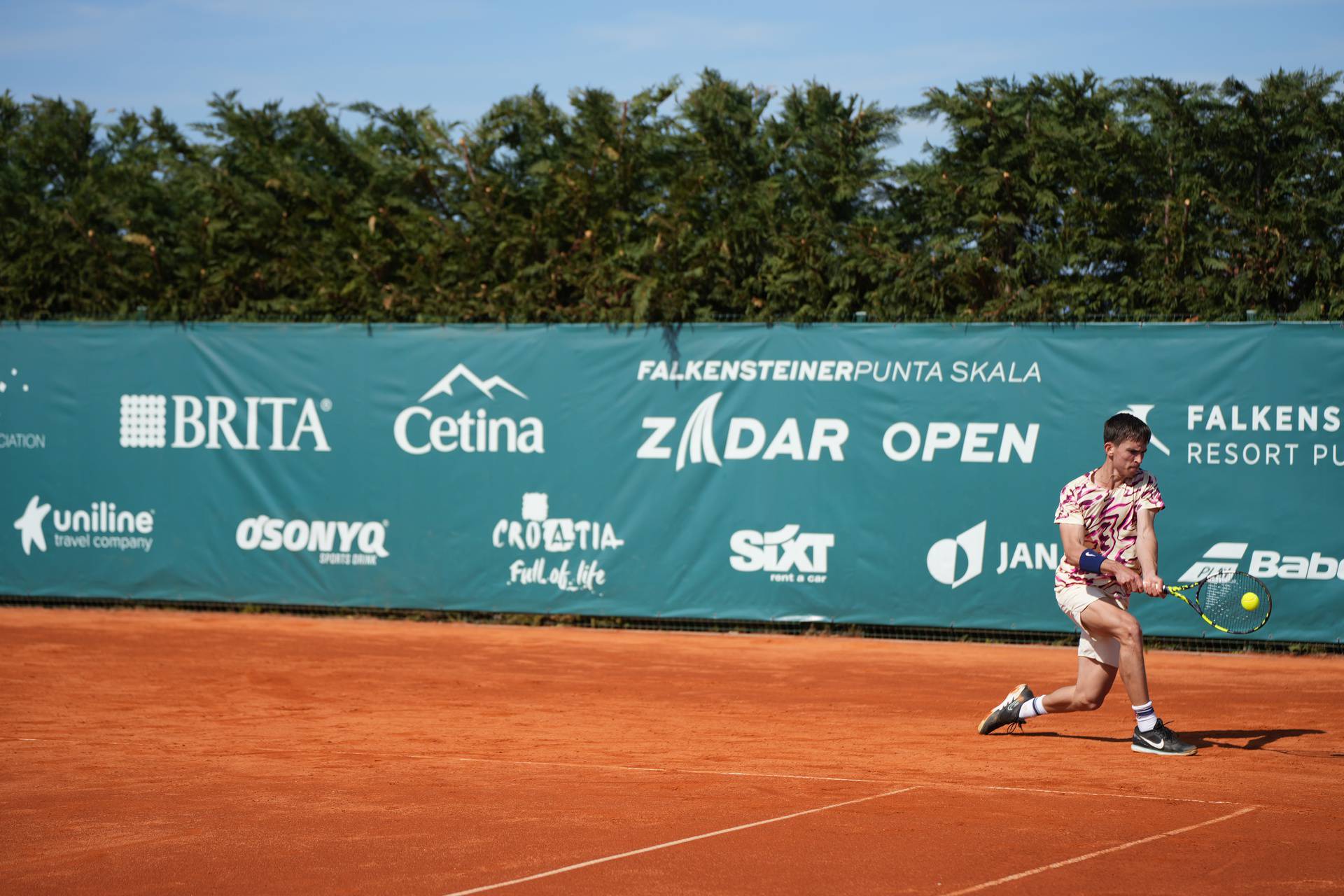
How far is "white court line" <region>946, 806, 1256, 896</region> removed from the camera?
13.2 feet

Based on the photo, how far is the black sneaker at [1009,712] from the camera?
6.50m

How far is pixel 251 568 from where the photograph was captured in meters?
11.5

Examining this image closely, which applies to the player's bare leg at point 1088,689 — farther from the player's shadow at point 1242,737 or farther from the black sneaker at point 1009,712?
Result: the player's shadow at point 1242,737

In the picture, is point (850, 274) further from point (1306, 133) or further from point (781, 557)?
point (1306, 133)

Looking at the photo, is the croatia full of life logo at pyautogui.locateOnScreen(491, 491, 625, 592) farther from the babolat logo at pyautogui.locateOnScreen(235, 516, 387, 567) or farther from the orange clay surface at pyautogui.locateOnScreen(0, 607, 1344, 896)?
the babolat logo at pyautogui.locateOnScreen(235, 516, 387, 567)

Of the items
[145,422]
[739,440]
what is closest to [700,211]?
[739,440]

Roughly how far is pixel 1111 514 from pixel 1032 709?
1108mm

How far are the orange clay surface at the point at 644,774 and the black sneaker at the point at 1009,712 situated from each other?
0.09 metres

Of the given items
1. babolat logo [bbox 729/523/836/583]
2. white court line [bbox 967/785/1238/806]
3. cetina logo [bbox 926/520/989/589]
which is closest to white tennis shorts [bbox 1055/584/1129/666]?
white court line [bbox 967/785/1238/806]

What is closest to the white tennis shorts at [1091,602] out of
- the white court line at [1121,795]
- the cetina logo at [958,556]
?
the white court line at [1121,795]

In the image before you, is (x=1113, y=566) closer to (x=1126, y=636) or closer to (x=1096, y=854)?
(x=1126, y=636)

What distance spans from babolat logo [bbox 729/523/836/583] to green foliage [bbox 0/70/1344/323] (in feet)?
5.95

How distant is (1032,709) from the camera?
21.1 feet

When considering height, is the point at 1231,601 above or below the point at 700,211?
below
